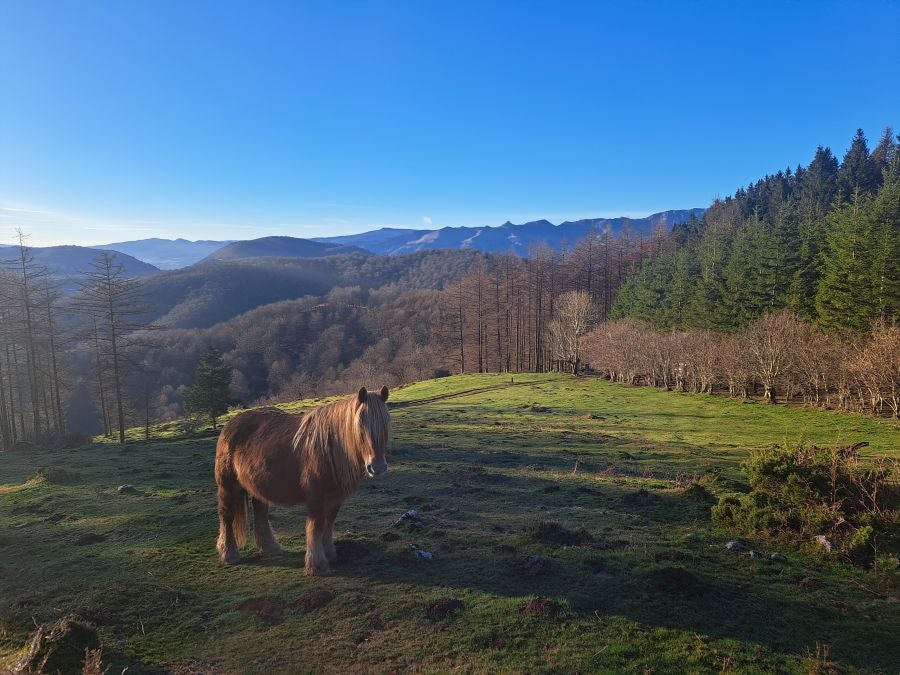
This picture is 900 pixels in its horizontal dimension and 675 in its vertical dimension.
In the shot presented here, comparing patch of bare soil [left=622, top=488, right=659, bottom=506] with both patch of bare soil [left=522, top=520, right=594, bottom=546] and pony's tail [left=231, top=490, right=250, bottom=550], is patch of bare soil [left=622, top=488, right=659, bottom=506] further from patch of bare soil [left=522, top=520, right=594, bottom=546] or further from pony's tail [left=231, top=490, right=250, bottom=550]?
pony's tail [left=231, top=490, right=250, bottom=550]

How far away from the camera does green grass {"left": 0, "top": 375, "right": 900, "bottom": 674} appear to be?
5.13 m

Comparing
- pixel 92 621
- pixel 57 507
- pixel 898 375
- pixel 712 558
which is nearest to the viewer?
pixel 92 621

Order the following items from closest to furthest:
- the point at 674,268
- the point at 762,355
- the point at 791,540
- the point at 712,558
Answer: the point at 712,558
the point at 791,540
the point at 762,355
the point at 674,268

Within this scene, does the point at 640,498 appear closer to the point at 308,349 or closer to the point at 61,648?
the point at 61,648

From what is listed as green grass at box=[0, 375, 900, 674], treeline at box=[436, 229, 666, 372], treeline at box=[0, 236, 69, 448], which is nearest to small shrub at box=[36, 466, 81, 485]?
green grass at box=[0, 375, 900, 674]

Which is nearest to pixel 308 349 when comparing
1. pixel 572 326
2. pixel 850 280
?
pixel 572 326

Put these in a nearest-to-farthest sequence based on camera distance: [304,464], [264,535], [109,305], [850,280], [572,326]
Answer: [304,464]
[264,535]
[109,305]
[850,280]
[572,326]

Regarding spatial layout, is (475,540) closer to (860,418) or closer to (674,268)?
(860,418)

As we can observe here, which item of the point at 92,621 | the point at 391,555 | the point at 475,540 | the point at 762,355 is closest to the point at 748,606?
the point at 475,540

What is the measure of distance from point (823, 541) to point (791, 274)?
49.3 metres

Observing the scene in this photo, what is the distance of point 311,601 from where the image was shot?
20.2 feet

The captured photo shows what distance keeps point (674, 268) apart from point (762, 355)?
30255 mm

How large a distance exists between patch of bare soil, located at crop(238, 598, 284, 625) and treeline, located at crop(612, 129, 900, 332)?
148 ft

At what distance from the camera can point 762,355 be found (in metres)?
37.7
